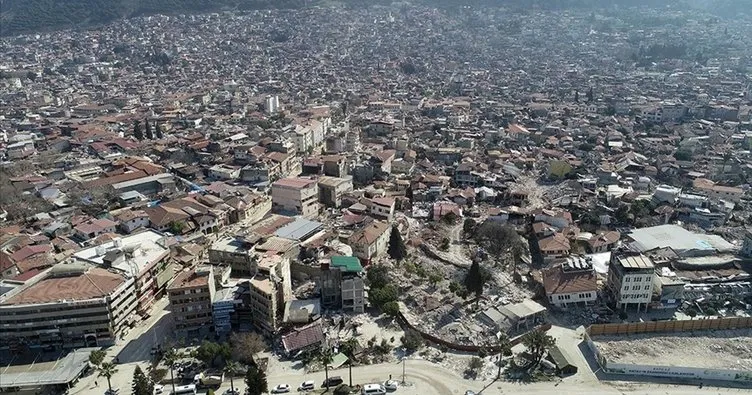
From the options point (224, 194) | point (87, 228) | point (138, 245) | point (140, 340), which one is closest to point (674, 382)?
point (140, 340)

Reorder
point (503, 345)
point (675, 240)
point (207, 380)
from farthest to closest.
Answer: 1. point (675, 240)
2. point (503, 345)
3. point (207, 380)

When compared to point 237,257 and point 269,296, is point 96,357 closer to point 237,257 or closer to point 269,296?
point 269,296

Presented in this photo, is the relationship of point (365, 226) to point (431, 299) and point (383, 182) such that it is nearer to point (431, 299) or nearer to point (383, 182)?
point (431, 299)

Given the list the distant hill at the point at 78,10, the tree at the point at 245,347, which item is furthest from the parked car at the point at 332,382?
the distant hill at the point at 78,10

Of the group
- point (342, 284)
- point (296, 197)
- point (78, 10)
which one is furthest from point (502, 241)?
point (78, 10)

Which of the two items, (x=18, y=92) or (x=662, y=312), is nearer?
(x=662, y=312)

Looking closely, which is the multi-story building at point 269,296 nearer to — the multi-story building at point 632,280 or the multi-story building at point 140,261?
the multi-story building at point 140,261

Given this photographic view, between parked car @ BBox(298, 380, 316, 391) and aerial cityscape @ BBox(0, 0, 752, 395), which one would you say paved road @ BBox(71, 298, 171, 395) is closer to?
aerial cityscape @ BBox(0, 0, 752, 395)

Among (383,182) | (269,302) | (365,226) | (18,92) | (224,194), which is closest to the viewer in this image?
(269,302)

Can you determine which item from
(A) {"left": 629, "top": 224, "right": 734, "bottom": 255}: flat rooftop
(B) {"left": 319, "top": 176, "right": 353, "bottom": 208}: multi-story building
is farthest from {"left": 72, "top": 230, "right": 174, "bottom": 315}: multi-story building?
(A) {"left": 629, "top": 224, "right": 734, "bottom": 255}: flat rooftop
